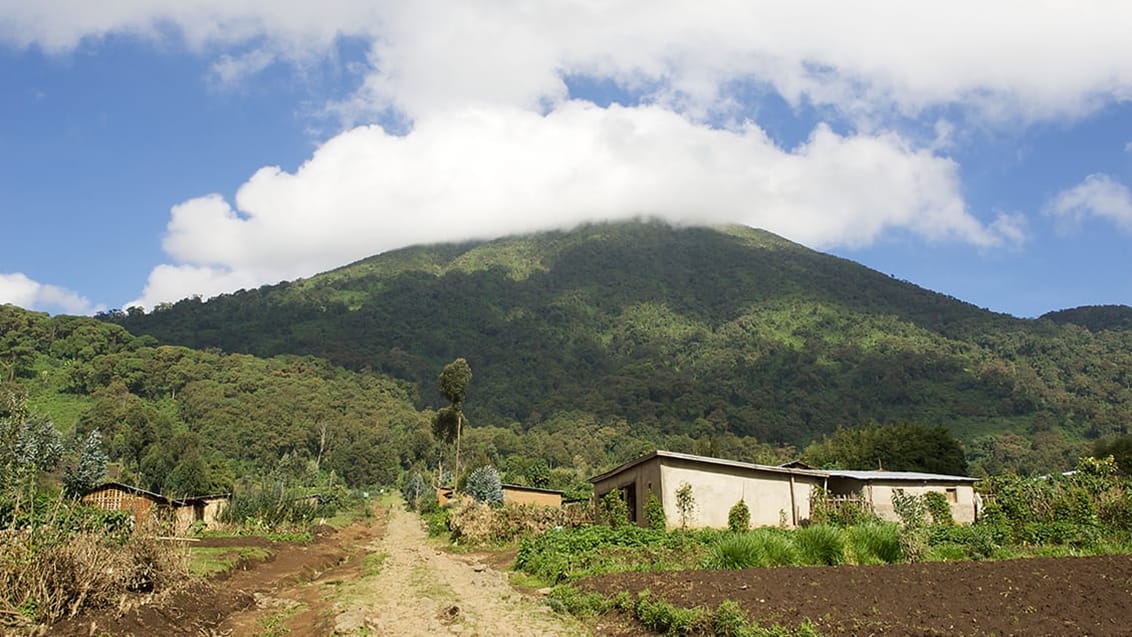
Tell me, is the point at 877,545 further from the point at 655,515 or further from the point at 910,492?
the point at 910,492

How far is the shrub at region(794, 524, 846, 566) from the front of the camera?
17891mm

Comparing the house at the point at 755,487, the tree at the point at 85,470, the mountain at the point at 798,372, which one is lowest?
the house at the point at 755,487

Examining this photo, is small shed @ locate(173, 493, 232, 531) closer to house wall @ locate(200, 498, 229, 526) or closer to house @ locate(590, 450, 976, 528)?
house wall @ locate(200, 498, 229, 526)

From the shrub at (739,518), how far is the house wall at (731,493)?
1.04m

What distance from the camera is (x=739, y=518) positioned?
28500mm

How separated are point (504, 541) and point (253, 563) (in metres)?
10.9

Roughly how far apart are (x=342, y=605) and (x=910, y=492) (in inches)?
1085

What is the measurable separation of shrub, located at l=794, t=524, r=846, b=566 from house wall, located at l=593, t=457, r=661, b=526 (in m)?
11.1

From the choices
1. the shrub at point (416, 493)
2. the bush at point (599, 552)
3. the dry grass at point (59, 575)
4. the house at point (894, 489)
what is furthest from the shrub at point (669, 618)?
the shrub at point (416, 493)

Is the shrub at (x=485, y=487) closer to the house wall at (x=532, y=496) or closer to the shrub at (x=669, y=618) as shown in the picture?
the house wall at (x=532, y=496)

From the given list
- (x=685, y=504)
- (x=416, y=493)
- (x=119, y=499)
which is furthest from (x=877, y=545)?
(x=416, y=493)

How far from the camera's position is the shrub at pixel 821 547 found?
58.7 feet

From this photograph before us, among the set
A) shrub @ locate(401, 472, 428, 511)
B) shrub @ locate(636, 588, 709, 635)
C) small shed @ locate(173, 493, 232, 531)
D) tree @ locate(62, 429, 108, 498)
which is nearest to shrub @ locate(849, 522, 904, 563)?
shrub @ locate(636, 588, 709, 635)

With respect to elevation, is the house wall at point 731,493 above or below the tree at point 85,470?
below
